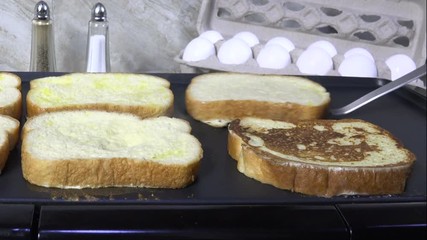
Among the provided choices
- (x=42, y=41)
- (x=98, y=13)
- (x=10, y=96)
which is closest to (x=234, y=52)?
(x=98, y=13)

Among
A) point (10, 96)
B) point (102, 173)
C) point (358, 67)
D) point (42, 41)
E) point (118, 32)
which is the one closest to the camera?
point (102, 173)

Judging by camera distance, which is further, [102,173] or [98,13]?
[98,13]

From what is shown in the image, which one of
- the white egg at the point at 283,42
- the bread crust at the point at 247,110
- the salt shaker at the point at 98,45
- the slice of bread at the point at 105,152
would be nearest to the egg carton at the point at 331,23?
the white egg at the point at 283,42

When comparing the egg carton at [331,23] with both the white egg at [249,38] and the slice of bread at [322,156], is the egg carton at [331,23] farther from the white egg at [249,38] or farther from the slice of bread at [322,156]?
the slice of bread at [322,156]

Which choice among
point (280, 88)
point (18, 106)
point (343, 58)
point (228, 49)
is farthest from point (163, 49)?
point (18, 106)

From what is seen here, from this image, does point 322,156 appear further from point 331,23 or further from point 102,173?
point 331,23

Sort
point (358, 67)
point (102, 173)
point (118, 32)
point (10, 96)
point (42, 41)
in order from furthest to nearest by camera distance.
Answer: point (118, 32), point (42, 41), point (358, 67), point (10, 96), point (102, 173)
